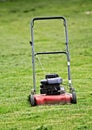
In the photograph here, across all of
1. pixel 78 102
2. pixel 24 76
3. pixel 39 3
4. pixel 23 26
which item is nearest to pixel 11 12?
pixel 39 3

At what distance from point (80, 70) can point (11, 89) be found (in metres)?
3.49

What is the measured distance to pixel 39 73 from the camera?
14445mm

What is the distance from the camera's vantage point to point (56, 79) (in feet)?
31.3

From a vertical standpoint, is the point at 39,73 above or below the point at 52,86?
below

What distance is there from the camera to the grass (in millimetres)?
8492

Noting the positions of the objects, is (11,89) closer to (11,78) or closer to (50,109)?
(11,78)

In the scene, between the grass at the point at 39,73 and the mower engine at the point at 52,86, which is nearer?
the grass at the point at 39,73

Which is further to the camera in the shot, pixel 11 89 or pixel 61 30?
pixel 61 30

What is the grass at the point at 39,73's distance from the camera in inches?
334

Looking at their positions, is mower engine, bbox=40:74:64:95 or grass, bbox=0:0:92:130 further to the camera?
mower engine, bbox=40:74:64:95

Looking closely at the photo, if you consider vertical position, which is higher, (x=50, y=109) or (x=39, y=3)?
(x=39, y=3)

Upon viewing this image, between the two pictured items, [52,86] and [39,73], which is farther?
[39,73]

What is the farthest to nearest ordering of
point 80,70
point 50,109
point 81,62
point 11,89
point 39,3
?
1. point 39,3
2. point 81,62
3. point 80,70
4. point 11,89
5. point 50,109

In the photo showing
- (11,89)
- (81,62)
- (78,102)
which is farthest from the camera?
(81,62)
